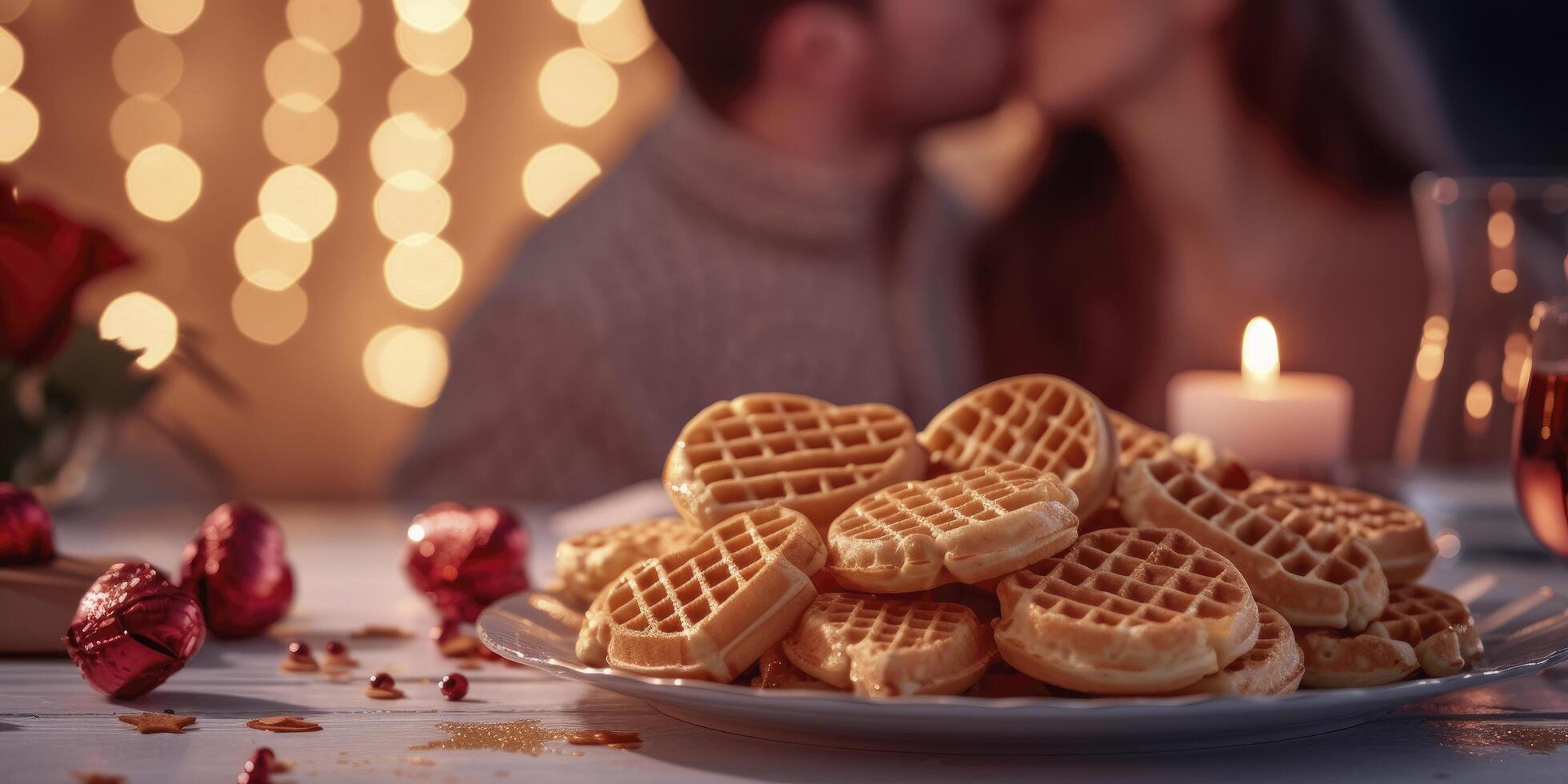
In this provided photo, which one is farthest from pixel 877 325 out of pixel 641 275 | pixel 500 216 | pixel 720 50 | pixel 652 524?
pixel 652 524

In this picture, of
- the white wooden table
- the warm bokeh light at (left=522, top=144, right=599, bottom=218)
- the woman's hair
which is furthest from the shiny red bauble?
→ the warm bokeh light at (left=522, top=144, right=599, bottom=218)

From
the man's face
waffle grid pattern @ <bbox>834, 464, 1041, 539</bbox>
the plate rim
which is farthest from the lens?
Answer: the man's face

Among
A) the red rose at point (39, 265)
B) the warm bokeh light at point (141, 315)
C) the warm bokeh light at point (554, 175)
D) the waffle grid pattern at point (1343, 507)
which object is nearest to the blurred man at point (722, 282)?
the warm bokeh light at point (554, 175)

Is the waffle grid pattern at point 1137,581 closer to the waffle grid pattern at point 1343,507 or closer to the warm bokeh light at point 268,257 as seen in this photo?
the waffle grid pattern at point 1343,507

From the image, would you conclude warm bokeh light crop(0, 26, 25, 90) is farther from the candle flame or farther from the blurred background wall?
the candle flame

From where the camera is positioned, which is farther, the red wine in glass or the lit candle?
the lit candle

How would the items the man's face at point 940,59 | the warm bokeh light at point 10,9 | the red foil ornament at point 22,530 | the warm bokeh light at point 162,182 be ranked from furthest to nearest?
1. the warm bokeh light at point 162,182
2. the warm bokeh light at point 10,9
3. the man's face at point 940,59
4. the red foil ornament at point 22,530

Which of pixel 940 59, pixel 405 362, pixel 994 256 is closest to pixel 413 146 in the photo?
pixel 405 362
